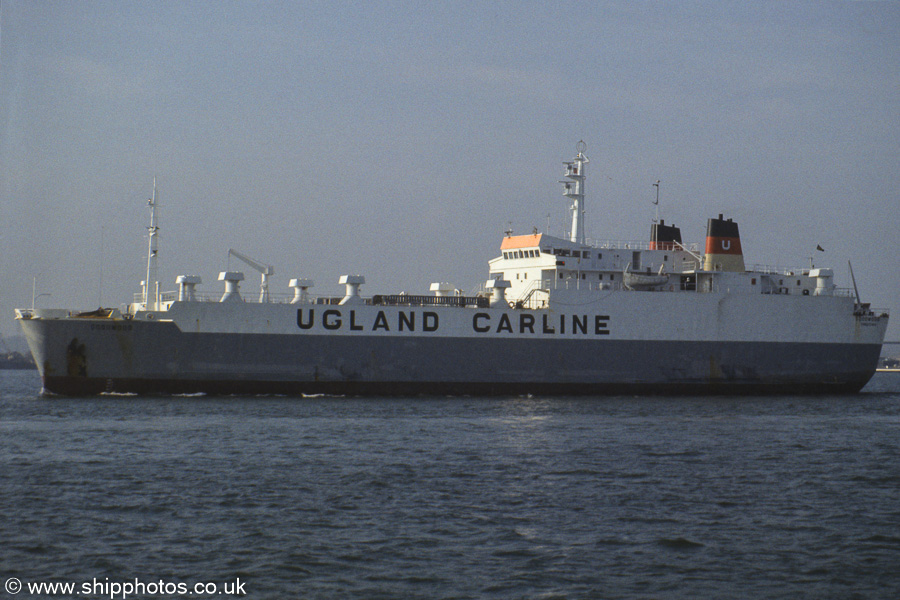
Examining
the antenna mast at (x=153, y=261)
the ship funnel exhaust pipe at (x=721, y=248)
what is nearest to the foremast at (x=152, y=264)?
the antenna mast at (x=153, y=261)

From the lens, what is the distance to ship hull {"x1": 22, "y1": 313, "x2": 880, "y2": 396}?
28.4 m

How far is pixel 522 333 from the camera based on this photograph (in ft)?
102

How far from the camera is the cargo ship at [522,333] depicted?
28594mm

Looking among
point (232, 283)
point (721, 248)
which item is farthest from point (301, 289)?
point (721, 248)

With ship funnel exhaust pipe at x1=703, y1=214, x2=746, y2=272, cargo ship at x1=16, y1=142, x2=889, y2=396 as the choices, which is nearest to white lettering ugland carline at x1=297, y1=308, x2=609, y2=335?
cargo ship at x1=16, y1=142, x2=889, y2=396

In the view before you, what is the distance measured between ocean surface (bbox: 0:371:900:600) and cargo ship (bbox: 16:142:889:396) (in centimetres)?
500

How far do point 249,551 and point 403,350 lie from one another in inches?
758

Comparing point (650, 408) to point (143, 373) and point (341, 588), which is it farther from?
point (341, 588)

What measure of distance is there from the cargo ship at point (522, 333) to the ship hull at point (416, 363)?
5cm

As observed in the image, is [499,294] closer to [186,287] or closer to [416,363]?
[416,363]

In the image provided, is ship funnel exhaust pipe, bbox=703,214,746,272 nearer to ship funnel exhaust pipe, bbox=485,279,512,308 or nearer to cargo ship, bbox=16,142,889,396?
cargo ship, bbox=16,142,889,396

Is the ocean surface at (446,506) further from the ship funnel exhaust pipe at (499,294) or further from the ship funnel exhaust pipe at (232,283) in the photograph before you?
the ship funnel exhaust pipe at (499,294)

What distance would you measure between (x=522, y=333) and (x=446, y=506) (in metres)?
17.8

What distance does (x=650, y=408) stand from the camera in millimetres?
27344
